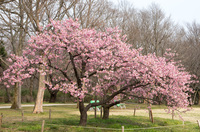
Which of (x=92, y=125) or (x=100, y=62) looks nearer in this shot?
(x=100, y=62)

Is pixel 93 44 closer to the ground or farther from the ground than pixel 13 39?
closer to the ground

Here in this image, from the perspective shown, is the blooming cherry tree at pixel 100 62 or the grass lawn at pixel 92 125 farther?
the grass lawn at pixel 92 125

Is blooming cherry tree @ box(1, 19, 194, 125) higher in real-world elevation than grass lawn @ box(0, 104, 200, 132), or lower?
higher

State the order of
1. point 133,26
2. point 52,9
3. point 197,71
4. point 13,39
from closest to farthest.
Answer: point 52,9 → point 13,39 → point 133,26 → point 197,71

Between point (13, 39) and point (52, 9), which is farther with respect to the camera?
point (13, 39)

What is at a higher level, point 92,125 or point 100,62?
point 100,62

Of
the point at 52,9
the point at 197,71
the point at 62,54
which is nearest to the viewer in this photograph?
the point at 62,54

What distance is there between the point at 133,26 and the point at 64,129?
2377 cm

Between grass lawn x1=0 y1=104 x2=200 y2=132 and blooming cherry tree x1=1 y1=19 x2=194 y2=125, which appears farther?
grass lawn x1=0 y1=104 x2=200 y2=132

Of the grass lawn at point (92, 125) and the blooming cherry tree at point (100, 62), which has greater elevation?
the blooming cherry tree at point (100, 62)

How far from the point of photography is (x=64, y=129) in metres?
11.8

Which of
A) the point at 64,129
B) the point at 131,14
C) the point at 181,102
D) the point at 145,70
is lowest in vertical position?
the point at 64,129

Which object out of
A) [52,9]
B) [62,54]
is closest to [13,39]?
[52,9]

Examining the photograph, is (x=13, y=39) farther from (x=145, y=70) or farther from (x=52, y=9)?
(x=145, y=70)
